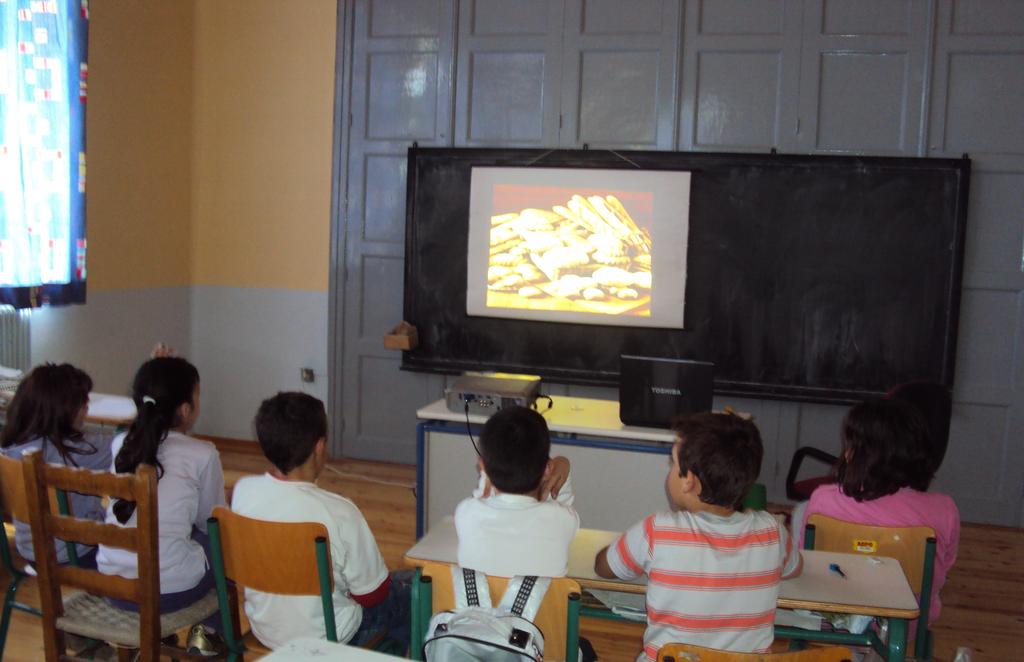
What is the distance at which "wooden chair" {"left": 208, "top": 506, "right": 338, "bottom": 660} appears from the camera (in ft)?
6.88

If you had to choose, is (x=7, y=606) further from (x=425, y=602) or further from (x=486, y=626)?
(x=486, y=626)

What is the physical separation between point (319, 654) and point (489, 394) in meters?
2.48

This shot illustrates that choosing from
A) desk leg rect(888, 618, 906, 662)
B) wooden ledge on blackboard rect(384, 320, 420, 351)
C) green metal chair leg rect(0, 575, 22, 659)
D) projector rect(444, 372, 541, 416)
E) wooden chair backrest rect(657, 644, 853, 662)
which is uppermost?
wooden ledge on blackboard rect(384, 320, 420, 351)

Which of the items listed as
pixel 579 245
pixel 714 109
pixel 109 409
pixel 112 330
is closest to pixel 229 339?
pixel 112 330

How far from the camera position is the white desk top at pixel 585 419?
3791 millimetres

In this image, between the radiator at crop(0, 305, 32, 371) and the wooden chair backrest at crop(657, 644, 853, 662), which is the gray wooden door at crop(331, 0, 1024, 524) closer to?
the radiator at crop(0, 305, 32, 371)

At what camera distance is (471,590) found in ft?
6.54

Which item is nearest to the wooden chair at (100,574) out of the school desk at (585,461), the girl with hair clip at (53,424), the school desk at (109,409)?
the girl with hair clip at (53,424)

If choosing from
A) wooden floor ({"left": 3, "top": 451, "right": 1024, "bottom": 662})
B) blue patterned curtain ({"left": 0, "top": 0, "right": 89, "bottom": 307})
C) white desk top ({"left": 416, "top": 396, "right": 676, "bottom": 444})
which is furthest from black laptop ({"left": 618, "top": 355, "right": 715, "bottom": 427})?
blue patterned curtain ({"left": 0, "top": 0, "right": 89, "bottom": 307})

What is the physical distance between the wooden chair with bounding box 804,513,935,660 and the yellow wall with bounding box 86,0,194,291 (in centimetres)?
447

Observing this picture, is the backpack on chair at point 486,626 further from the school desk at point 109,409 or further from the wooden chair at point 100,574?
the school desk at point 109,409

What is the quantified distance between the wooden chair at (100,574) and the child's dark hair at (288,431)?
328mm

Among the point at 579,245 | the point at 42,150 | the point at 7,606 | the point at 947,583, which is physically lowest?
the point at 947,583

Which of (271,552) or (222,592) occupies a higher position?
(271,552)
